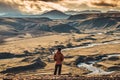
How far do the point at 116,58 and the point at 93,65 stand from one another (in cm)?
891

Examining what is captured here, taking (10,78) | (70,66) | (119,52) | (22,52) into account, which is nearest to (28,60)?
(70,66)

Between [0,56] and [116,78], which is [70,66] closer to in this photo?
[0,56]

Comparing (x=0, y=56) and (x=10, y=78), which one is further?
(x=0, y=56)

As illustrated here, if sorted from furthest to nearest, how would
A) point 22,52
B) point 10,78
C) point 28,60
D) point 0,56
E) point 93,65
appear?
point 22,52
point 0,56
point 28,60
point 93,65
point 10,78

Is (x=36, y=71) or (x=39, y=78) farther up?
(x=39, y=78)

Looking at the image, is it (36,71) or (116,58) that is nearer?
(36,71)

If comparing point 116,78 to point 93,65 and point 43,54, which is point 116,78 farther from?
point 43,54

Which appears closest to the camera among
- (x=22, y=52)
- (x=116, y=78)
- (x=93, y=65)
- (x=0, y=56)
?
(x=116, y=78)

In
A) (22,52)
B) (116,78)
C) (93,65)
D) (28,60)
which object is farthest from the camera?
(22,52)

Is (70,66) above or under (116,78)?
under

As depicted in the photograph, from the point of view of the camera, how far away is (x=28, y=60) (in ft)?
248

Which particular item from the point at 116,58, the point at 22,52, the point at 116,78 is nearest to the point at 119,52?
the point at 116,58

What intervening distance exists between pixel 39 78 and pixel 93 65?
137 ft

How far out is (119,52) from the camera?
91.2 metres
